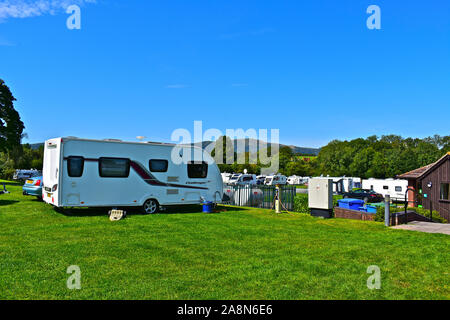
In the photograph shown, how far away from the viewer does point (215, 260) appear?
6.73 m

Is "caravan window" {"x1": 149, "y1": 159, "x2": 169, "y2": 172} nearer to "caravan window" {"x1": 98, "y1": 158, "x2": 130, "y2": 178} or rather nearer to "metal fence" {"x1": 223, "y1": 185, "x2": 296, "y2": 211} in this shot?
"caravan window" {"x1": 98, "y1": 158, "x2": 130, "y2": 178}

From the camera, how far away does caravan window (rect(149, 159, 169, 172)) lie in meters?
14.0

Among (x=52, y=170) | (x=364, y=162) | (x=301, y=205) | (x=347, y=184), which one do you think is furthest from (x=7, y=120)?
(x=364, y=162)

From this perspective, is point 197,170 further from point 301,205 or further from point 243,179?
point 243,179

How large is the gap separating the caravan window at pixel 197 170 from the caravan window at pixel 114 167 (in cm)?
271

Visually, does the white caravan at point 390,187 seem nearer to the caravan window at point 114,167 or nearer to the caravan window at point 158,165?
the caravan window at point 158,165

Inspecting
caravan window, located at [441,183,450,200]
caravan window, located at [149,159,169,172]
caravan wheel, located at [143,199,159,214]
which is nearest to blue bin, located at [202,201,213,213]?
caravan wheel, located at [143,199,159,214]

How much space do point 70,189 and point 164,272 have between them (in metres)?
7.85

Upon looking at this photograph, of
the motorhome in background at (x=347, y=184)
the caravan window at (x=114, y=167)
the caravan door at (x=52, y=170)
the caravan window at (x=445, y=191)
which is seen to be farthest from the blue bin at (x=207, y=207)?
the motorhome in background at (x=347, y=184)

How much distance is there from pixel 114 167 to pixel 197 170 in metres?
3.57

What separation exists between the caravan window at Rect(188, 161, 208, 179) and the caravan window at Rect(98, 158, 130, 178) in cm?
271

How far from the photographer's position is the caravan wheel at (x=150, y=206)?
13930 mm
